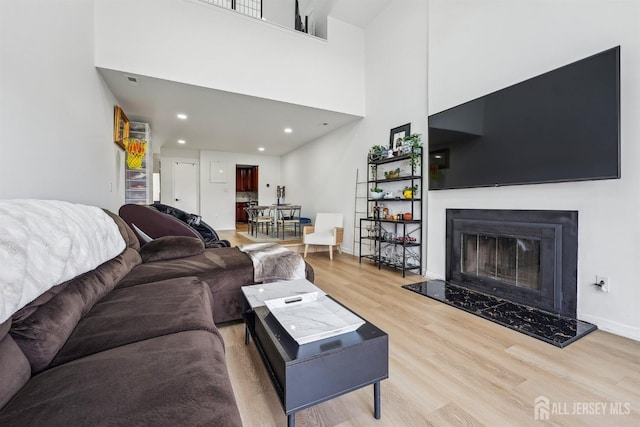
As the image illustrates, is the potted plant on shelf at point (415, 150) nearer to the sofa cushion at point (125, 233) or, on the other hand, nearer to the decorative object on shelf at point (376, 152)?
the decorative object on shelf at point (376, 152)

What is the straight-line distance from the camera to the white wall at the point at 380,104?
3.64 meters

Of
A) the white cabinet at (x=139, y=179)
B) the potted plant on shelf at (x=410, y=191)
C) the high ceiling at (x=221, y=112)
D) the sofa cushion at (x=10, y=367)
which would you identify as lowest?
the sofa cushion at (x=10, y=367)

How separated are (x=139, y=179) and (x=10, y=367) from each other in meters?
4.89

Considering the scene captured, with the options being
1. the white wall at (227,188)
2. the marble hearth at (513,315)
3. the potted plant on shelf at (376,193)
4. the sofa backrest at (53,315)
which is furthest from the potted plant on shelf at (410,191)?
the white wall at (227,188)

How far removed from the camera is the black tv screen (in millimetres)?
1915

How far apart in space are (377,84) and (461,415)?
4.37 m

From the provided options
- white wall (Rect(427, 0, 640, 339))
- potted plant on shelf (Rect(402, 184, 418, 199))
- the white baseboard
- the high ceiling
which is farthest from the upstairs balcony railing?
the white baseboard

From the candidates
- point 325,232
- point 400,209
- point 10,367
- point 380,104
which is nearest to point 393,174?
point 400,209

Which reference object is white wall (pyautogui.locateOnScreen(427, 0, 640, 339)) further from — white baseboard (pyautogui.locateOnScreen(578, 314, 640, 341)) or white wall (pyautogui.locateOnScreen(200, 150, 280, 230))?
white wall (pyautogui.locateOnScreen(200, 150, 280, 230))

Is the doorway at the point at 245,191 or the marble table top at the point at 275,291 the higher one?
the doorway at the point at 245,191

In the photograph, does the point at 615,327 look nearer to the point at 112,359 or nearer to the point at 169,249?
the point at 112,359

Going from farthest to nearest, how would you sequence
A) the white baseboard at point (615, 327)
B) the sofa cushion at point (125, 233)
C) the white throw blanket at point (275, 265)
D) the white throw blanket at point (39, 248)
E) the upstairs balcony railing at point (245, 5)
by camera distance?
1. the upstairs balcony railing at point (245, 5)
2. the white throw blanket at point (275, 265)
3. the sofa cushion at point (125, 233)
4. the white baseboard at point (615, 327)
5. the white throw blanket at point (39, 248)

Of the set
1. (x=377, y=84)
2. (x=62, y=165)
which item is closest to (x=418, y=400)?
(x=62, y=165)

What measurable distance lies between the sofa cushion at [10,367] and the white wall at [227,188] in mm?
7598
